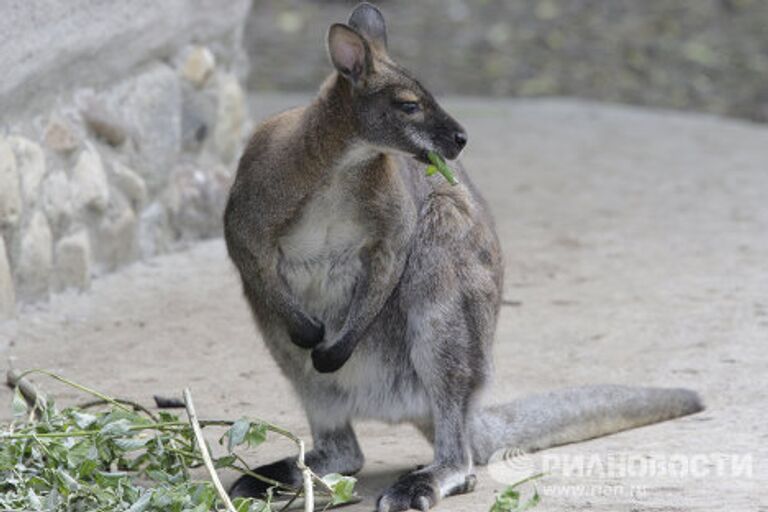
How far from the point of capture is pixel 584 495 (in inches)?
158

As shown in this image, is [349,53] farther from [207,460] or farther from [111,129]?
[111,129]

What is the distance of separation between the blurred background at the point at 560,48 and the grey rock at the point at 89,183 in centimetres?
450

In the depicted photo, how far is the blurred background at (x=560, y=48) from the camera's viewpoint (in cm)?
1095

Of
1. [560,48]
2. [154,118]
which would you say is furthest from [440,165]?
[560,48]

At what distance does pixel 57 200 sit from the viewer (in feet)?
18.8

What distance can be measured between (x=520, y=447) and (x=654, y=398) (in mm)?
467

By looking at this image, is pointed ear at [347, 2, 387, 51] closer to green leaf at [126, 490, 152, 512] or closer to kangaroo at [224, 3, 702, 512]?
kangaroo at [224, 3, 702, 512]

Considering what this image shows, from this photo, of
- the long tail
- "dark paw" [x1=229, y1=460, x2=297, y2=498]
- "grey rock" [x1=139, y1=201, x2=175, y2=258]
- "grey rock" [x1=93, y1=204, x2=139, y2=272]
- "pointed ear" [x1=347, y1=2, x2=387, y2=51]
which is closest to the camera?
"dark paw" [x1=229, y1=460, x2=297, y2=498]

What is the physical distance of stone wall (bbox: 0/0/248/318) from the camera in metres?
5.47

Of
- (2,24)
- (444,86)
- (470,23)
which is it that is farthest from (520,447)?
(470,23)

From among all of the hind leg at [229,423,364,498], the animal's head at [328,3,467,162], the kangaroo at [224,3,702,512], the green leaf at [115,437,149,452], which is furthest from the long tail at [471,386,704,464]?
the green leaf at [115,437,149,452]

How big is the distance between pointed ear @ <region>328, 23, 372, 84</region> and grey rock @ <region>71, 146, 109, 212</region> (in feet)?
6.40

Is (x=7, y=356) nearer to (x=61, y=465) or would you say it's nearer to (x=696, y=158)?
(x=61, y=465)

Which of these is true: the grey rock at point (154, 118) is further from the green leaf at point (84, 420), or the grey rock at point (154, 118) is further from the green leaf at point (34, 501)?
the green leaf at point (34, 501)
